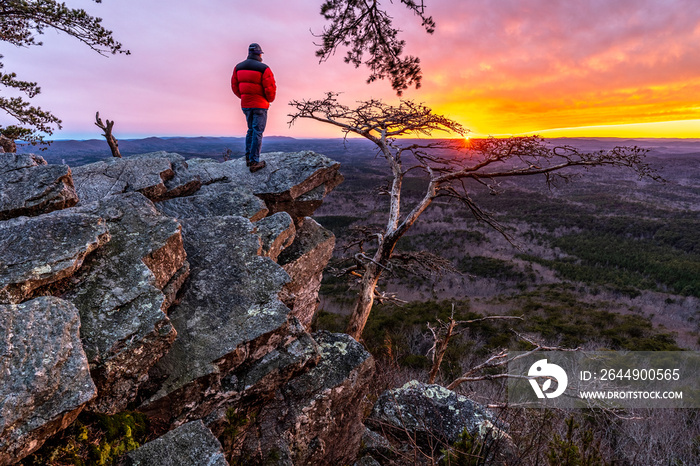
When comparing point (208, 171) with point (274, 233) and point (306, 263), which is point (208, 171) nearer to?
point (274, 233)

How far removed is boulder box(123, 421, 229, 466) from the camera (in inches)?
110

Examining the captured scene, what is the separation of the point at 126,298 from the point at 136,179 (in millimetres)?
4012

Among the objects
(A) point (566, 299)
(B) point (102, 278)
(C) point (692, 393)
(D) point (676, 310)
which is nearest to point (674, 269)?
(D) point (676, 310)

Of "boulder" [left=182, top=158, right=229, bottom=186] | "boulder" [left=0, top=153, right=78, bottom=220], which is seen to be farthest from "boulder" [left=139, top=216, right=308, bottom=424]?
"boulder" [left=182, top=158, right=229, bottom=186]

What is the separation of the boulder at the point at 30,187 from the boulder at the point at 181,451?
3.37 metres

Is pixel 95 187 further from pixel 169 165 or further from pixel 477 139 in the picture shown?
pixel 477 139

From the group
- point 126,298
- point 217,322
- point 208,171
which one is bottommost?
point 217,322

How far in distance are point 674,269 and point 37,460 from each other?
111ft

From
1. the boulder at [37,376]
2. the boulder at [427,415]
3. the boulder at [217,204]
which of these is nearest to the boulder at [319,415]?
the boulder at [427,415]

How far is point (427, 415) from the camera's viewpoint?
4.97m

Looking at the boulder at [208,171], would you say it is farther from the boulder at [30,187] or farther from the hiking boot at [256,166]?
the boulder at [30,187]

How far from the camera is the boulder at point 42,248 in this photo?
10.2 feet

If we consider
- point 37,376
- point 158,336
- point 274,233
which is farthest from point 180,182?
point 37,376

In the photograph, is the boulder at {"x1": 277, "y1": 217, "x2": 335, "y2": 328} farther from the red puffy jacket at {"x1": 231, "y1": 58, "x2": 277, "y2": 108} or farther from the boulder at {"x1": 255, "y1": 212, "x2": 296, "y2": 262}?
the red puffy jacket at {"x1": 231, "y1": 58, "x2": 277, "y2": 108}
